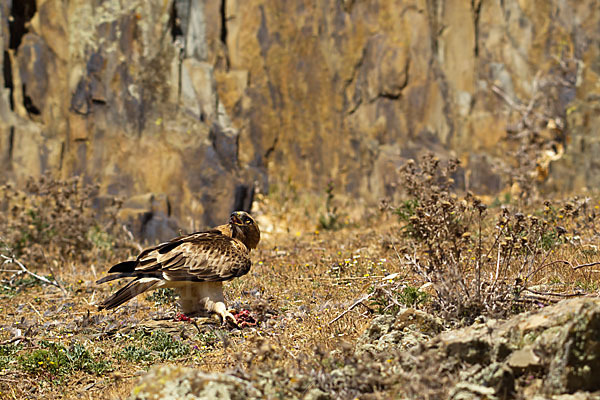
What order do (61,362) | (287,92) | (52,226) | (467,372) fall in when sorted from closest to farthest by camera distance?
(467,372) → (61,362) → (52,226) → (287,92)

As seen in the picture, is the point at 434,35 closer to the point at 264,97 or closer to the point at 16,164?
the point at 264,97

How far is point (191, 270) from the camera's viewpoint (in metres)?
5.96

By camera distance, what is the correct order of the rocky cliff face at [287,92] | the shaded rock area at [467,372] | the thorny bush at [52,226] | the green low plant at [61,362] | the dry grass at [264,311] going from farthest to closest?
1. the rocky cliff face at [287,92]
2. the thorny bush at [52,226]
3. the green low plant at [61,362]
4. the dry grass at [264,311]
5. the shaded rock area at [467,372]

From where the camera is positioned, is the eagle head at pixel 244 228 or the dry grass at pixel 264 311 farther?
the eagle head at pixel 244 228

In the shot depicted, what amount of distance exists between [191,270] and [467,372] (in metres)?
3.02

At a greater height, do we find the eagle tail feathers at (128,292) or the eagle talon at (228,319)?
the eagle tail feathers at (128,292)

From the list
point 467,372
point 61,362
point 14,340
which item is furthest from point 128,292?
point 467,372

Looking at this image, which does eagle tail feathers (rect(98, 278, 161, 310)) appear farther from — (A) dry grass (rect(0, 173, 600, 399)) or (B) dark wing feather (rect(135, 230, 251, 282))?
(A) dry grass (rect(0, 173, 600, 399))

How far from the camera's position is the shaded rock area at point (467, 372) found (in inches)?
140

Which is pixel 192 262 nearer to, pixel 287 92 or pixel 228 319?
pixel 228 319

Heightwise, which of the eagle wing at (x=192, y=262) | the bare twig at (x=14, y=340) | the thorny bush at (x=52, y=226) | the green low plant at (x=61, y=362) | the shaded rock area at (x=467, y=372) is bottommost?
the thorny bush at (x=52, y=226)

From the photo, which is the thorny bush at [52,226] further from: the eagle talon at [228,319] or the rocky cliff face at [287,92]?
the eagle talon at [228,319]

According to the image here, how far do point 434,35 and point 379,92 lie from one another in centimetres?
→ 257

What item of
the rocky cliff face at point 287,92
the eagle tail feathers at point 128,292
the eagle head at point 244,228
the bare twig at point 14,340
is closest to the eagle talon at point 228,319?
the eagle tail feathers at point 128,292
